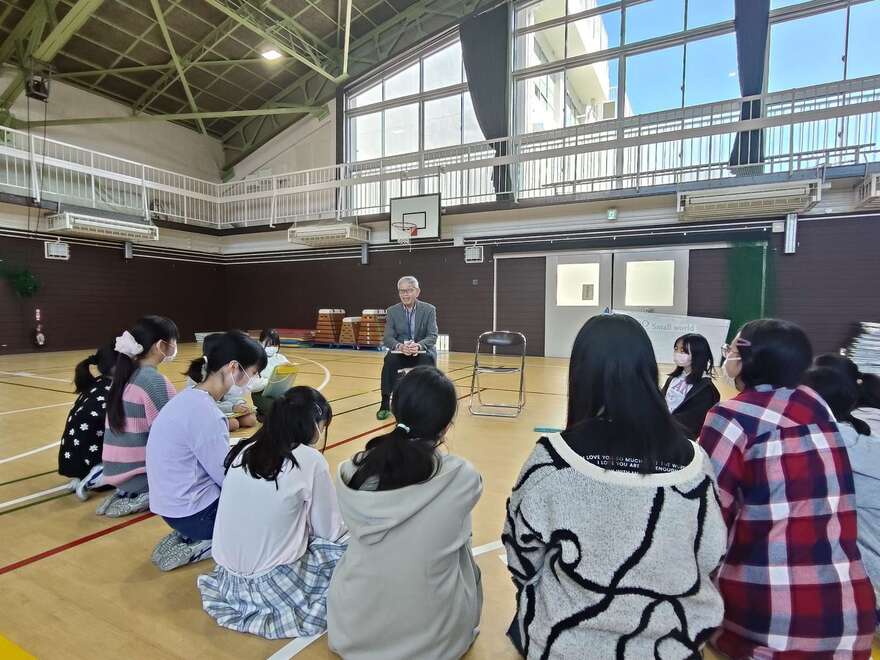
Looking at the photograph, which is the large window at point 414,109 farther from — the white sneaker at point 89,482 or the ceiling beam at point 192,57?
the white sneaker at point 89,482

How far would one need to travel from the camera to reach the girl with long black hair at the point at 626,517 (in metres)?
0.89

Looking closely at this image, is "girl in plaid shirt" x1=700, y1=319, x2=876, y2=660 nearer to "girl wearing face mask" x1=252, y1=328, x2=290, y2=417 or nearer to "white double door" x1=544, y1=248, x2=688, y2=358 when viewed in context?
"girl wearing face mask" x1=252, y1=328, x2=290, y2=417

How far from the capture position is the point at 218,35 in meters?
9.93

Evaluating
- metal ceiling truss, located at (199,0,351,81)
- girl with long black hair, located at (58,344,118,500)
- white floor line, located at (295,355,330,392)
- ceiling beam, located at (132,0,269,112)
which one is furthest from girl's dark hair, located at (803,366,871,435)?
ceiling beam, located at (132,0,269,112)

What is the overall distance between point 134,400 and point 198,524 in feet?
2.33

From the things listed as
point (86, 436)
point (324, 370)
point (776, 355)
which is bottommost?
point (324, 370)

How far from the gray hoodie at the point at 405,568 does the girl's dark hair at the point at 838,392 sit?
114 cm

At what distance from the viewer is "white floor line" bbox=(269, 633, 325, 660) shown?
4.50ft

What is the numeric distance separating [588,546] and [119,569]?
1.88 metres

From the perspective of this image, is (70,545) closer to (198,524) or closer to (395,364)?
(198,524)

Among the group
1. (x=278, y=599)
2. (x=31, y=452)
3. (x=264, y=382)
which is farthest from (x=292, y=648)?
(x=31, y=452)

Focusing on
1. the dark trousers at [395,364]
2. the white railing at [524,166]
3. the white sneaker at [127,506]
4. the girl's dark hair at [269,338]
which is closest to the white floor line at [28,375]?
the girl's dark hair at [269,338]

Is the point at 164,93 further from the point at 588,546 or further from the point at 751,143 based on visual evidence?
the point at 588,546

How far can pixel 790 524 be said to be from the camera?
1.09 metres
